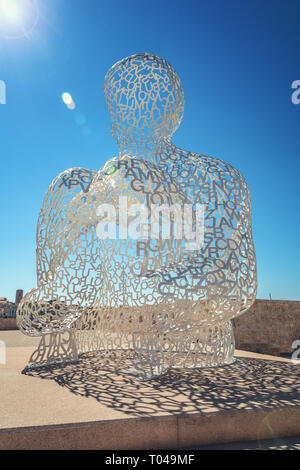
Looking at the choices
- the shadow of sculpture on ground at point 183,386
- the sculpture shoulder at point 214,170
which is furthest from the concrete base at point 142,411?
the sculpture shoulder at point 214,170

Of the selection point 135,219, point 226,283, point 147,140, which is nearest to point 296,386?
point 226,283

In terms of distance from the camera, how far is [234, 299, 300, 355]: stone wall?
6895 millimetres

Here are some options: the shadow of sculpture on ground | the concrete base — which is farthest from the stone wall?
the concrete base

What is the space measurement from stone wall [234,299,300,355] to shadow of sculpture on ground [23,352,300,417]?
62.3 inches

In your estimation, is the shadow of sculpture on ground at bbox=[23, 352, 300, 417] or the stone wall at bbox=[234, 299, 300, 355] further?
the stone wall at bbox=[234, 299, 300, 355]

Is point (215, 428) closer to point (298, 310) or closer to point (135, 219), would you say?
point (135, 219)

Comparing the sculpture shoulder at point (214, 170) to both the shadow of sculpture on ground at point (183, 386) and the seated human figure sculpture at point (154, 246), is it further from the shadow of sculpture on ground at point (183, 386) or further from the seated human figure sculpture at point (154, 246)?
the shadow of sculpture on ground at point (183, 386)

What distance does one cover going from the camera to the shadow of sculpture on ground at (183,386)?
3.00 metres

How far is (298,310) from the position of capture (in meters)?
6.93

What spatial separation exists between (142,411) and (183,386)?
1030mm

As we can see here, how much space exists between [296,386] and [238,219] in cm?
213

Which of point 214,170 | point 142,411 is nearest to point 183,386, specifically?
point 142,411

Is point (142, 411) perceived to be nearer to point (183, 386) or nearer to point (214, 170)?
point (183, 386)

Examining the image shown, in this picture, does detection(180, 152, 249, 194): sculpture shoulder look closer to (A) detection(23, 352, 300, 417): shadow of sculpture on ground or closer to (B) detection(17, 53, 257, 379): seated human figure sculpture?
(B) detection(17, 53, 257, 379): seated human figure sculpture
